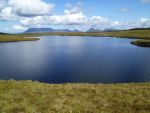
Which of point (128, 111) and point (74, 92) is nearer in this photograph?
point (128, 111)

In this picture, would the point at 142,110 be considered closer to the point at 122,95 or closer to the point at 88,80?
the point at 122,95

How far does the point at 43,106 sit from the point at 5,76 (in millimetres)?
45513

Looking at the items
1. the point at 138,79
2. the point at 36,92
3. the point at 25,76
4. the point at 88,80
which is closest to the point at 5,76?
the point at 25,76

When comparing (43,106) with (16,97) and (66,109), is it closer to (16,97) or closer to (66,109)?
(66,109)

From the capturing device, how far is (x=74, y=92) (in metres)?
25.9

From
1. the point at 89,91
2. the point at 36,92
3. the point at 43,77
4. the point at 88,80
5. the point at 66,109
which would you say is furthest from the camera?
the point at 43,77

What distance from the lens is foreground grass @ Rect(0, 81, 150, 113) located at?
62.1 feet

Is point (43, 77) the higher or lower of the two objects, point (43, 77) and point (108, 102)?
the lower

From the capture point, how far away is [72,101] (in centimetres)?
2158

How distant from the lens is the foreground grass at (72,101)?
62.1ft

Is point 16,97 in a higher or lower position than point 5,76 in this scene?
higher

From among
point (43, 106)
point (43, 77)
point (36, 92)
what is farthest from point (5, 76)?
point (43, 106)

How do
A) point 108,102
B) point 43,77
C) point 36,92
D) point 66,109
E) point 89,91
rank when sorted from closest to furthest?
point 66,109
point 108,102
point 36,92
point 89,91
point 43,77

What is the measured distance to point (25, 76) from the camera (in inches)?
2456
